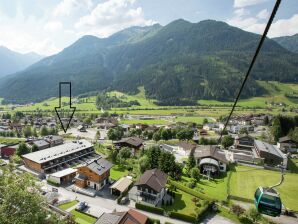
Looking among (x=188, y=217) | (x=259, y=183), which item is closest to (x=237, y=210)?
(x=188, y=217)

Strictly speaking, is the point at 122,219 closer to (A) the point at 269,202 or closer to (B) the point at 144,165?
(A) the point at 269,202

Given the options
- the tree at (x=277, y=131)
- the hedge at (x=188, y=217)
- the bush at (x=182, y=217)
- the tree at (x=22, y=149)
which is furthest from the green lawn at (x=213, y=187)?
the tree at (x=277, y=131)

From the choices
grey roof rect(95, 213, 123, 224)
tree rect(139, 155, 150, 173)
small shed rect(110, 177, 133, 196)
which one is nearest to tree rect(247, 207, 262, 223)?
grey roof rect(95, 213, 123, 224)

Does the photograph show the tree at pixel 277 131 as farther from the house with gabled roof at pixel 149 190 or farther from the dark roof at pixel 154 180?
the house with gabled roof at pixel 149 190

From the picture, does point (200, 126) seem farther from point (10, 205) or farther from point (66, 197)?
point (10, 205)

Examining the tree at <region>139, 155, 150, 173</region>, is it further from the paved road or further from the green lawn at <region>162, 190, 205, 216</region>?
the paved road
